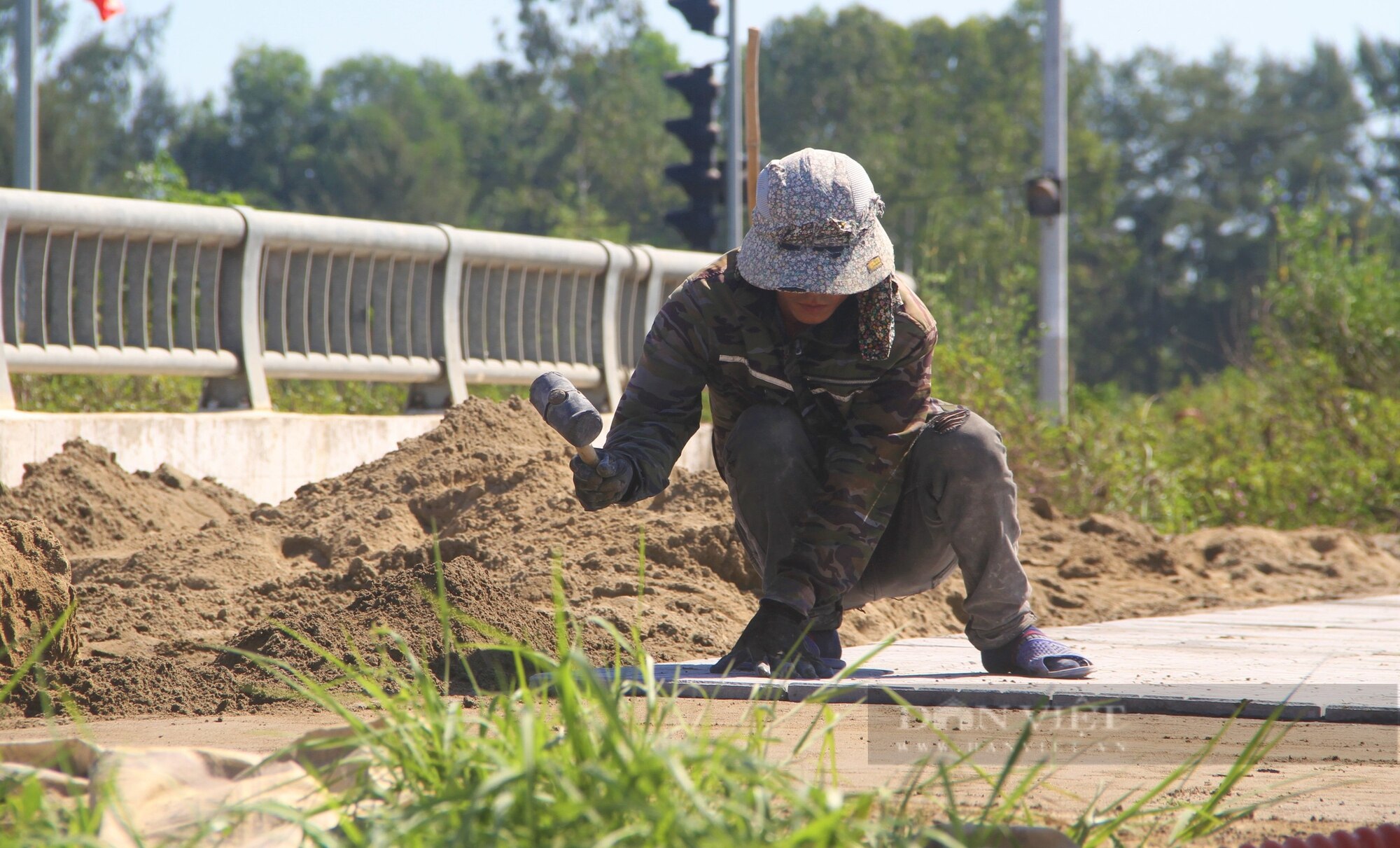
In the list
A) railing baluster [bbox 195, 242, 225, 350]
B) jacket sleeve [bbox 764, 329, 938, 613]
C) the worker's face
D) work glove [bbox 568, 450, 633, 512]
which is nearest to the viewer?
work glove [bbox 568, 450, 633, 512]

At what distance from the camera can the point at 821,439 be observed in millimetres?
3650

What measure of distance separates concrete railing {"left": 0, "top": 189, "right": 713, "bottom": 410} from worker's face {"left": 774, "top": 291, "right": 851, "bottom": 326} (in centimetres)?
370

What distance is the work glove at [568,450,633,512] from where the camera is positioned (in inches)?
125

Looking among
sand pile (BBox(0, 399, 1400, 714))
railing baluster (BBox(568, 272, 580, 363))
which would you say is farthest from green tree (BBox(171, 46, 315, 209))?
sand pile (BBox(0, 399, 1400, 714))

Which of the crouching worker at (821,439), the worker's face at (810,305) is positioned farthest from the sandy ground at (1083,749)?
the worker's face at (810,305)

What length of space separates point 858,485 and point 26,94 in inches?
359

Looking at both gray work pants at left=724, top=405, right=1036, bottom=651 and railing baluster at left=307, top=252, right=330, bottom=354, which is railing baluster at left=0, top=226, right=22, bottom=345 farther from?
gray work pants at left=724, top=405, right=1036, bottom=651

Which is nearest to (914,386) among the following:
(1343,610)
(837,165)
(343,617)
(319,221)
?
(837,165)

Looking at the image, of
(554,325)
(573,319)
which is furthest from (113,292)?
(573,319)

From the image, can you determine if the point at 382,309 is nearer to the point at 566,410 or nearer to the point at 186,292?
the point at 186,292

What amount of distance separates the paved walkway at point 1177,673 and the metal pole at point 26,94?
25.6 ft

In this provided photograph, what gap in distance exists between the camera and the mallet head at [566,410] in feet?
9.91

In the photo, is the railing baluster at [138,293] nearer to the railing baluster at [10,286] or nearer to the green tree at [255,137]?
the railing baluster at [10,286]

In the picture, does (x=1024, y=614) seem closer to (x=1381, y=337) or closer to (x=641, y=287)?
(x=641, y=287)
